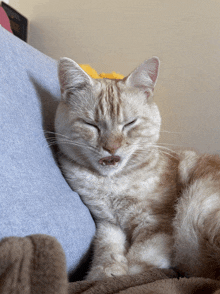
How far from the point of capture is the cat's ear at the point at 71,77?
1034 millimetres

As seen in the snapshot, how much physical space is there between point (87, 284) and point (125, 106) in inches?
26.5

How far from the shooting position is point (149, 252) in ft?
3.17

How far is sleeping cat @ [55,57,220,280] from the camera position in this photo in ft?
3.16

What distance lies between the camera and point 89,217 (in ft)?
3.52

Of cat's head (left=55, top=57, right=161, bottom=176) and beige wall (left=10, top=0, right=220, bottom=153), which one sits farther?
beige wall (left=10, top=0, right=220, bottom=153)

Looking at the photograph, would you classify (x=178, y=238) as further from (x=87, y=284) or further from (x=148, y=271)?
(x=87, y=284)

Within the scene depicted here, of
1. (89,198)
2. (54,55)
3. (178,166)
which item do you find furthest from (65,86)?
(54,55)

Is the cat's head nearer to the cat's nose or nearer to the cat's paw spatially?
the cat's nose

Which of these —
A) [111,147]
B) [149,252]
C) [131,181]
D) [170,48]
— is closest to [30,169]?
[111,147]

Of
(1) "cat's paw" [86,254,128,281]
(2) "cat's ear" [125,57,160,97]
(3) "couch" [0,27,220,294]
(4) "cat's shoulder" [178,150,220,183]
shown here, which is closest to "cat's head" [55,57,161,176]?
(2) "cat's ear" [125,57,160,97]

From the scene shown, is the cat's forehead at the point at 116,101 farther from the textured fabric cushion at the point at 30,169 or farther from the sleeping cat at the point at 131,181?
the textured fabric cushion at the point at 30,169

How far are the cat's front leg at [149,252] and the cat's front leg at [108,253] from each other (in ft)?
0.12

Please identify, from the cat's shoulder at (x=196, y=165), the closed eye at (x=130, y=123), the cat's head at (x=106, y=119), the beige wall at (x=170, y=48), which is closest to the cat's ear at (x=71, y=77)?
the cat's head at (x=106, y=119)

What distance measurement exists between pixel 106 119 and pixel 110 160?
0.17 m
